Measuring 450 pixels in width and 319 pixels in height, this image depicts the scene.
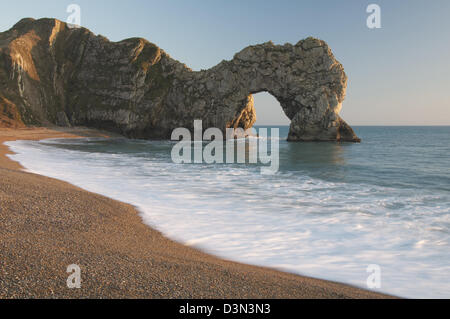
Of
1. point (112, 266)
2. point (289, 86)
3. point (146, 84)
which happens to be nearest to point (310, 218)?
point (112, 266)

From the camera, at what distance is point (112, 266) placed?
15.5 ft

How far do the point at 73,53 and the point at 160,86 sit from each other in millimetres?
24112

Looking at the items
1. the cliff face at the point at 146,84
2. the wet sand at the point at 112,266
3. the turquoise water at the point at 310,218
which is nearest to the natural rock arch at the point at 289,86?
the cliff face at the point at 146,84

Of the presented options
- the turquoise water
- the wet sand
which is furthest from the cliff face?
the wet sand

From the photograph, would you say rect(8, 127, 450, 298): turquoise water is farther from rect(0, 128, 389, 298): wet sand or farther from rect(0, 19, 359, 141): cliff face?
rect(0, 19, 359, 141): cliff face

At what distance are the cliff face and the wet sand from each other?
2141 inches

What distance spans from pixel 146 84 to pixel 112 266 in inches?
2569

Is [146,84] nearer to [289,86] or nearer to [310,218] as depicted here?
[289,86]

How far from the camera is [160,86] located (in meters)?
64.9
